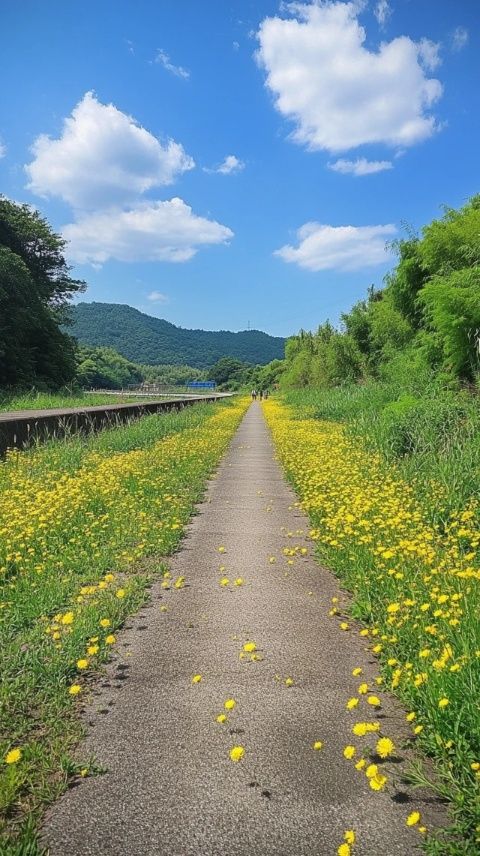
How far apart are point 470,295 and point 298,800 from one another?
32.8ft

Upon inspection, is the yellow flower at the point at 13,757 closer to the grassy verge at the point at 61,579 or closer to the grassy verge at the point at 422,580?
the grassy verge at the point at 61,579

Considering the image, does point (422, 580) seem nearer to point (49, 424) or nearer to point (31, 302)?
point (49, 424)

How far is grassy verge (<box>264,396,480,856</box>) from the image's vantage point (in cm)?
215

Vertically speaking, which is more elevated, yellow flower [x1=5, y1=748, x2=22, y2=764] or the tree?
the tree

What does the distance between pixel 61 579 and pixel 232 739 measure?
7.58 ft

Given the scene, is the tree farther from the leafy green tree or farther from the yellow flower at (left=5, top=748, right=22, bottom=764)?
the yellow flower at (left=5, top=748, right=22, bottom=764)

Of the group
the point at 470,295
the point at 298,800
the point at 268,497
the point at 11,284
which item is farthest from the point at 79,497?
the point at 11,284

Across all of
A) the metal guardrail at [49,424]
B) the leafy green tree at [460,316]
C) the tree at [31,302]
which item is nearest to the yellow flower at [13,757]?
the metal guardrail at [49,424]

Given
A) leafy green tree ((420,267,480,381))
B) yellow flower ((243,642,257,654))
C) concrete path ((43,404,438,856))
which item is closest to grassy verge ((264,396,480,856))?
concrete path ((43,404,438,856))

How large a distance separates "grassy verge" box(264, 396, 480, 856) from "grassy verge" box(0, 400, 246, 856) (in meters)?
1.53

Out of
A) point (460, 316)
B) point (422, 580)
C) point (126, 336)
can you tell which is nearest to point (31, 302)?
point (460, 316)

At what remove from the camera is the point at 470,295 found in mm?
10109

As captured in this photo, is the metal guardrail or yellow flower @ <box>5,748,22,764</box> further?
the metal guardrail

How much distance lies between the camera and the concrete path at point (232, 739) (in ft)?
6.11
